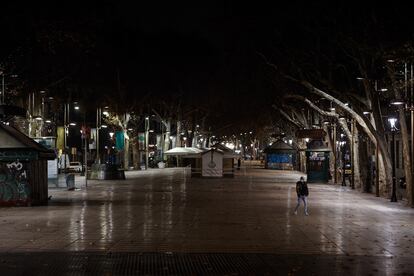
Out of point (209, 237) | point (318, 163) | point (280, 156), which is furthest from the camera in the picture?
point (280, 156)

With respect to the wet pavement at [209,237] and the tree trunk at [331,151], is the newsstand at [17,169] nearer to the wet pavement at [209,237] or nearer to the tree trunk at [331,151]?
the wet pavement at [209,237]

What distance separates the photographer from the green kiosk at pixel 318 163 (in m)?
52.2

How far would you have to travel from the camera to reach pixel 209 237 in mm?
17844

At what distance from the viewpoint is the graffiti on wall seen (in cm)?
2686

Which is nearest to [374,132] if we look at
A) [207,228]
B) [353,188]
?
[353,188]

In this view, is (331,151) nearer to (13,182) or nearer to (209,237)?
(13,182)

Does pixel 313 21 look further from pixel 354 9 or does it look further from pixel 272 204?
pixel 272 204

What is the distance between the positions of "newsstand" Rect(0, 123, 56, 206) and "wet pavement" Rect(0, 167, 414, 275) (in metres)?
1.04

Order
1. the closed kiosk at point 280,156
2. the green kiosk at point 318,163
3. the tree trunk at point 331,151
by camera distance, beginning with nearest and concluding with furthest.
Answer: the green kiosk at point 318,163
the tree trunk at point 331,151
the closed kiosk at point 280,156

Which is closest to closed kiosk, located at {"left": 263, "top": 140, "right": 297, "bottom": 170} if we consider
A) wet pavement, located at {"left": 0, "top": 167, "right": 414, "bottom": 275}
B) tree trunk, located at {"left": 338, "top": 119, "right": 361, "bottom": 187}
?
tree trunk, located at {"left": 338, "top": 119, "right": 361, "bottom": 187}

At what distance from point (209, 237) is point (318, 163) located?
35.7 meters

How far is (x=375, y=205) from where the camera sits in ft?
99.3

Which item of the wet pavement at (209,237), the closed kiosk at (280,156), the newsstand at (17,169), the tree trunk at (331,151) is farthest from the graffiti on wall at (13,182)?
the closed kiosk at (280,156)

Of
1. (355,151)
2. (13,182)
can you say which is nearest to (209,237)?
(13,182)
